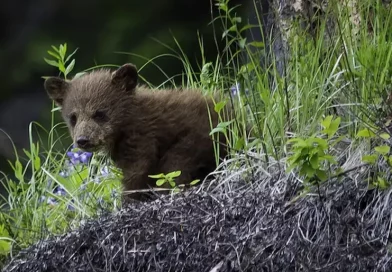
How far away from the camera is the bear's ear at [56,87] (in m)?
5.30

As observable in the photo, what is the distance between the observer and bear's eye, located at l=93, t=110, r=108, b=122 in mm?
5129

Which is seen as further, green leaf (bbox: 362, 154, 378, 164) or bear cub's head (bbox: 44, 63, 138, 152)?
bear cub's head (bbox: 44, 63, 138, 152)

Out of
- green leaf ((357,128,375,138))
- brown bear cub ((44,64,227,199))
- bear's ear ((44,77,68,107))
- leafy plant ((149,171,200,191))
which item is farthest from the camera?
bear's ear ((44,77,68,107))

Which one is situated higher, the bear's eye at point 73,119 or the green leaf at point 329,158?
the green leaf at point 329,158

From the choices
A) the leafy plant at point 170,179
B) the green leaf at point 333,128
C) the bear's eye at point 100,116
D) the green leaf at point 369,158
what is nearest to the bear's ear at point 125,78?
the bear's eye at point 100,116

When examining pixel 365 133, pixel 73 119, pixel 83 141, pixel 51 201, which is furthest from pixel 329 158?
pixel 51 201

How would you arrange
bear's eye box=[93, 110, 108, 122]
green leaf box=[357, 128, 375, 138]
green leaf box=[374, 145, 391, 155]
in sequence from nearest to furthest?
green leaf box=[374, 145, 391, 155] < green leaf box=[357, 128, 375, 138] < bear's eye box=[93, 110, 108, 122]

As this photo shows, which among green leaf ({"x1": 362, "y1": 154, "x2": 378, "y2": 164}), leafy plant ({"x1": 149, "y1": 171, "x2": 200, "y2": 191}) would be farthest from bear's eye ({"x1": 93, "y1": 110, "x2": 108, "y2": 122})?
green leaf ({"x1": 362, "y1": 154, "x2": 378, "y2": 164})

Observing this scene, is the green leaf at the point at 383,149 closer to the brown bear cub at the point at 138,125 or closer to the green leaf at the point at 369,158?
the green leaf at the point at 369,158

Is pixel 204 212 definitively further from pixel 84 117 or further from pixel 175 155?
pixel 84 117

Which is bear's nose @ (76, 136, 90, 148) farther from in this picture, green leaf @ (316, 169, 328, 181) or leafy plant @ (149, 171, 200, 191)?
green leaf @ (316, 169, 328, 181)

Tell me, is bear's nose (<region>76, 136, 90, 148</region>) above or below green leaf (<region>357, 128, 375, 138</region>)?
below

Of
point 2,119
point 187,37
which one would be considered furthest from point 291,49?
point 2,119

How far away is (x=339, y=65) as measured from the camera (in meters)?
4.68
